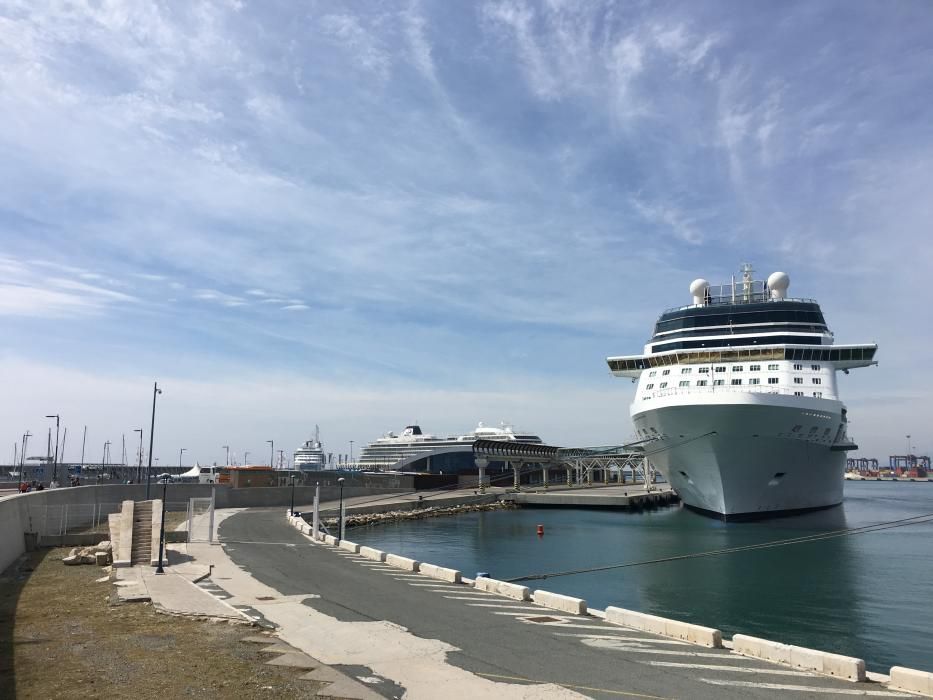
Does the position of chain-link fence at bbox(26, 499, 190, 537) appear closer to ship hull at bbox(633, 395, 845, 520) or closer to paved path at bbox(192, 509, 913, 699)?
paved path at bbox(192, 509, 913, 699)

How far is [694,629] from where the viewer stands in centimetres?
1434

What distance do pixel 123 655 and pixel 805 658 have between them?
491 inches

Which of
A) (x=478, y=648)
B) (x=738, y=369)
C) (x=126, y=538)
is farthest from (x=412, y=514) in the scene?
(x=478, y=648)

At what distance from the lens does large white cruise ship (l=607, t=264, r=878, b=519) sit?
A: 4384 cm

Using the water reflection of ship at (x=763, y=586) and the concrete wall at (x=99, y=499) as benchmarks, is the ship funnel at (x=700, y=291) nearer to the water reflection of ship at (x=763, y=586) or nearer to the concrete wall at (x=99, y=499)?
the water reflection of ship at (x=763, y=586)

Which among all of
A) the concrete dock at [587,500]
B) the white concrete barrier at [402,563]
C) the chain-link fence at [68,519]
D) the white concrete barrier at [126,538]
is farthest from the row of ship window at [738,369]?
the white concrete barrier at [126,538]

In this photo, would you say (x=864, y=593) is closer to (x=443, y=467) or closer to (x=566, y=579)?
(x=566, y=579)

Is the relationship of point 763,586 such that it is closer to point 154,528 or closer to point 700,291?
point 154,528

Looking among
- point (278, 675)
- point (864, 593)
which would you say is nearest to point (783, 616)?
point (864, 593)

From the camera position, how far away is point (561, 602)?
1783cm

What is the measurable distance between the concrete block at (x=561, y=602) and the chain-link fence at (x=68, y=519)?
24493 millimetres

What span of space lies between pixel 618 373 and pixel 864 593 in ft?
122

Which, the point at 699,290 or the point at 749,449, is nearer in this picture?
the point at 749,449

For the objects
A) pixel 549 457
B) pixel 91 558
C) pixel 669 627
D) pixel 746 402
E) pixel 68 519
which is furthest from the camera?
pixel 549 457
